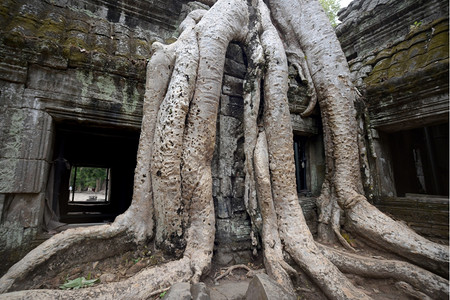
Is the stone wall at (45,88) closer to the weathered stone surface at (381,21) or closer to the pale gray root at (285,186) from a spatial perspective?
the pale gray root at (285,186)

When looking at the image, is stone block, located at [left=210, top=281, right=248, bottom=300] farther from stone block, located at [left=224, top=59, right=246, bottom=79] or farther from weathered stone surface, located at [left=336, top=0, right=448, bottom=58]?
weathered stone surface, located at [left=336, top=0, right=448, bottom=58]

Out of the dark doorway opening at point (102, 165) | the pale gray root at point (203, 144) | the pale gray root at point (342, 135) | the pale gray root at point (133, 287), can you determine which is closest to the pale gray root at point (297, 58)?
the pale gray root at point (342, 135)

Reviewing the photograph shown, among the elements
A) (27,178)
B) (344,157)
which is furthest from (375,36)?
A: (27,178)

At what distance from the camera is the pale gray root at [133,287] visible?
4.50 feet

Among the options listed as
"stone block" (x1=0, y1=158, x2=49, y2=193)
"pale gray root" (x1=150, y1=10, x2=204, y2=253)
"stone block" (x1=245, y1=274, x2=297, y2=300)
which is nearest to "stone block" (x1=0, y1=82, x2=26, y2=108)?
"stone block" (x1=0, y1=158, x2=49, y2=193)

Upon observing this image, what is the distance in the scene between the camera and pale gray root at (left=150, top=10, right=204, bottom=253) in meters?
1.90

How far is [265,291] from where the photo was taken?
54.3 inches

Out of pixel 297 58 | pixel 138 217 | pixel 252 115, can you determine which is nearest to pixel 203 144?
pixel 252 115

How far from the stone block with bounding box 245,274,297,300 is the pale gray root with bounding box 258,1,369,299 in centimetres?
43

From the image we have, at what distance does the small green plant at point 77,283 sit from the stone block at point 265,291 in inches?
44.1

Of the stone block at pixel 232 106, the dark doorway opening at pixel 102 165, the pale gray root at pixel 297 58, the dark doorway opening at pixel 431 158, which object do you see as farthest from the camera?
the dark doorway opening at pixel 102 165

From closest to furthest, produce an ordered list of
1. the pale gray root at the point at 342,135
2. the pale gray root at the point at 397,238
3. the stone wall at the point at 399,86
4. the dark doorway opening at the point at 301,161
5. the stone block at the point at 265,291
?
the stone block at the point at 265,291 → the pale gray root at the point at 397,238 → the pale gray root at the point at 342,135 → the stone wall at the point at 399,86 → the dark doorway opening at the point at 301,161

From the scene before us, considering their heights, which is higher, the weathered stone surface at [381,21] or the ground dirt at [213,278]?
the weathered stone surface at [381,21]

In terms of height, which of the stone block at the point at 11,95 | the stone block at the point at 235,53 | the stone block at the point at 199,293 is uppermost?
the stone block at the point at 235,53
